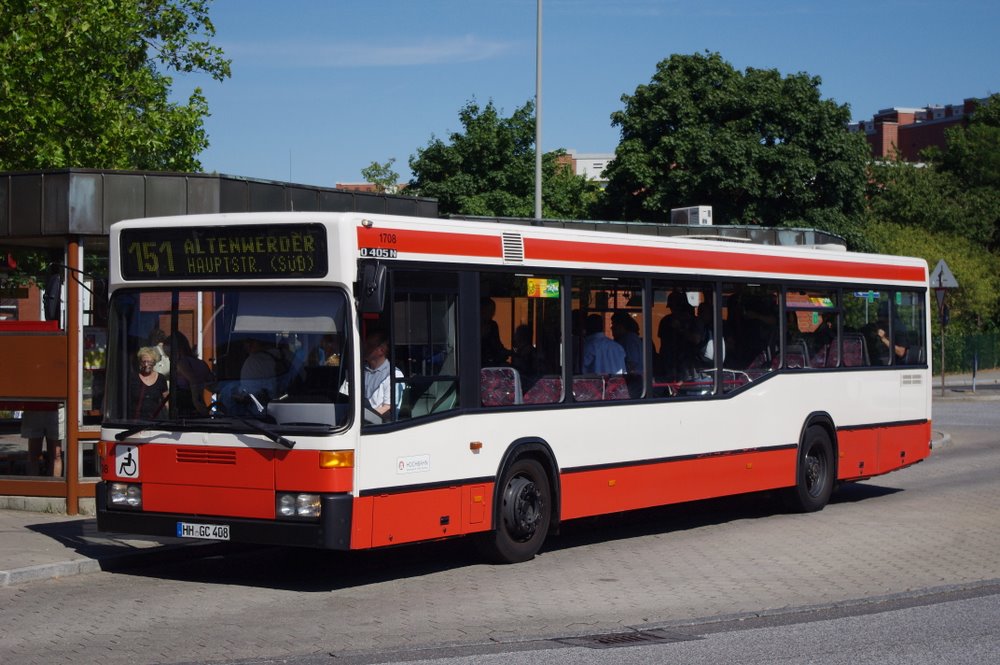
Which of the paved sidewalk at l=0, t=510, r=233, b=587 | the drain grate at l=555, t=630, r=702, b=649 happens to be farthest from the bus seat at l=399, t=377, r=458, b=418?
the paved sidewalk at l=0, t=510, r=233, b=587

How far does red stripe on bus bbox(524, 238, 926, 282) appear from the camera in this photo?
→ 1225 cm

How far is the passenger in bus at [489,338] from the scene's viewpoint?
11.4 meters

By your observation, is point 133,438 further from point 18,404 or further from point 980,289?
point 980,289

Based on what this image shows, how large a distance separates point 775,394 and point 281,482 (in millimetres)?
6846

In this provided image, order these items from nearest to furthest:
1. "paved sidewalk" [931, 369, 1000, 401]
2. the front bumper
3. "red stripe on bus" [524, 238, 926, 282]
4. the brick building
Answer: the front bumper
"red stripe on bus" [524, 238, 926, 282]
"paved sidewalk" [931, 369, 1000, 401]
the brick building

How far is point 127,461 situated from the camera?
10.7m

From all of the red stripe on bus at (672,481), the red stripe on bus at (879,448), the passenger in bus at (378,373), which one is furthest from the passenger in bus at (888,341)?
the passenger in bus at (378,373)

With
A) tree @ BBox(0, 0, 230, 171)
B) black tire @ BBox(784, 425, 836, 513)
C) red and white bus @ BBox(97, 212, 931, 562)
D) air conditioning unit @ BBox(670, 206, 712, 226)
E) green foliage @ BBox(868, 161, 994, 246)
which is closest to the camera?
red and white bus @ BBox(97, 212, 931, 562)

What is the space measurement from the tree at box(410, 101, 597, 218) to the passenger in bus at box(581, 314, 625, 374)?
40.3 m

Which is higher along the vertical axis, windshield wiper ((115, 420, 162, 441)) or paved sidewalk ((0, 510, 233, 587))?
windshield wiper ((115, 420, 162, 441))

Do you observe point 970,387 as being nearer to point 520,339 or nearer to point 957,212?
point 957,212

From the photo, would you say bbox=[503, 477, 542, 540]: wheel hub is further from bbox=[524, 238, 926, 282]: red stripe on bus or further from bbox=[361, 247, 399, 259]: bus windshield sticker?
bbox=[361, 247, 399, 259]: bus windshield sticker

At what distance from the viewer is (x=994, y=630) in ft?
29.2

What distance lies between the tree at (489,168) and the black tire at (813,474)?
3737cm
